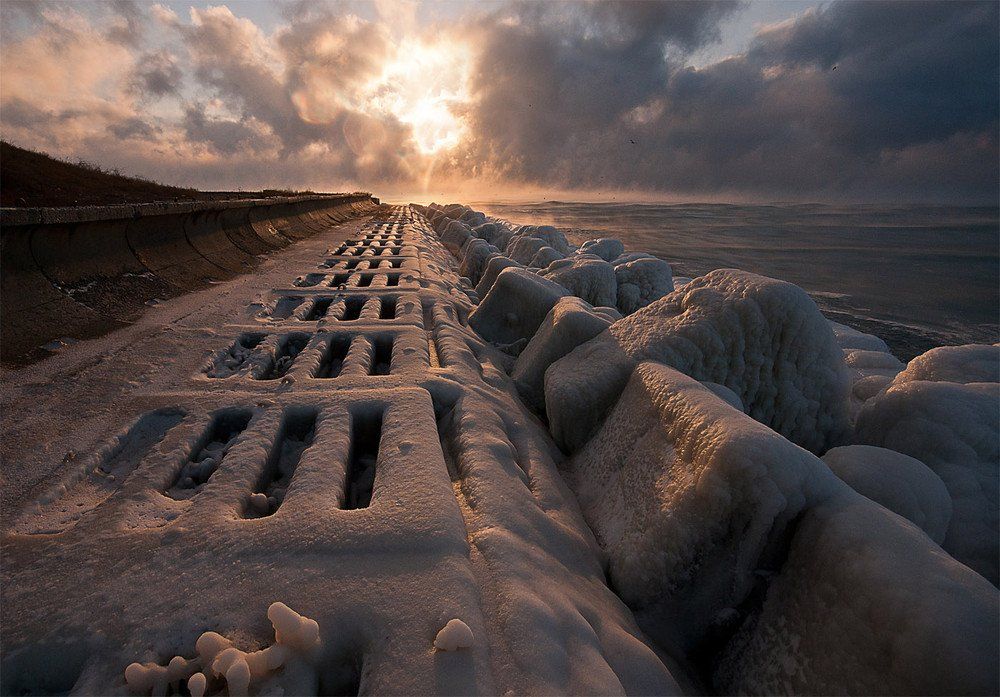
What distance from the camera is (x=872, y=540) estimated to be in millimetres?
1137

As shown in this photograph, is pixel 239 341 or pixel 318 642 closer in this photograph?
pixel 318 642

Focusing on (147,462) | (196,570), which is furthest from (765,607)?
(147,462)

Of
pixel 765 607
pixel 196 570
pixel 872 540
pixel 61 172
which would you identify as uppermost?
pixel 61 172

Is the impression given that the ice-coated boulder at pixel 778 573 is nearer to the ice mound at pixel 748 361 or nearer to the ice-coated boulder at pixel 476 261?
the ice mound at pixel 748 361

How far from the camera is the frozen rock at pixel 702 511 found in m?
1.30

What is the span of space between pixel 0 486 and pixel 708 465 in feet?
8.20

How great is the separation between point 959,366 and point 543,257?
4961 millimetres

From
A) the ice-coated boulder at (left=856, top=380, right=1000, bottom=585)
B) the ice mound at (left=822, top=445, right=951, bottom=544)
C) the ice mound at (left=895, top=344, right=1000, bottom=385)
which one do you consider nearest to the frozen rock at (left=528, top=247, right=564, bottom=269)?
the ice mound at (left=895, top=344, right=1000, bottom=385)

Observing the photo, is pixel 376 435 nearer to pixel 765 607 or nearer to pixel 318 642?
pixel 318 642

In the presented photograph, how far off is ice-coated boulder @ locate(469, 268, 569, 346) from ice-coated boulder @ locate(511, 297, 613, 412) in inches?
25.3

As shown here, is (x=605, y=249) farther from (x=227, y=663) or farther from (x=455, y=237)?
(x=227, y=663)

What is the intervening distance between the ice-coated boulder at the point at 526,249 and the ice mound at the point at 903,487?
226 inches

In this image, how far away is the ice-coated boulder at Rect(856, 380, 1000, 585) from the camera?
65.0 inches

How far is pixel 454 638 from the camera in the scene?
101cm
